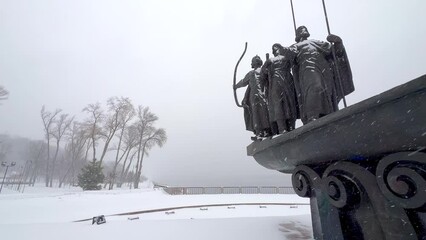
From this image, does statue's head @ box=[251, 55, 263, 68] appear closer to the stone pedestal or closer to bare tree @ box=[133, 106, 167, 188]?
the stone pedestal

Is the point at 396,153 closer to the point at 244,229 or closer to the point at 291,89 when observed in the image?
the point at 291,89

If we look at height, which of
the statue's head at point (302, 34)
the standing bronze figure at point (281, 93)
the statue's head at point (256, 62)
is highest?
the statue's head at point (256, 62)

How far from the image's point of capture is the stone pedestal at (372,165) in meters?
1.87

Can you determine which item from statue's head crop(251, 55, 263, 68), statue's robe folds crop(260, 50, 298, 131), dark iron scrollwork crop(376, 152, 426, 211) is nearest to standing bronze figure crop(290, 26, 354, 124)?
statue's robe folds crop(260, 50, 298, 131)

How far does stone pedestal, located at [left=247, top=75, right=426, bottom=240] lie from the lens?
6.15 feet

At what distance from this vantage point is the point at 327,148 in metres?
2.72

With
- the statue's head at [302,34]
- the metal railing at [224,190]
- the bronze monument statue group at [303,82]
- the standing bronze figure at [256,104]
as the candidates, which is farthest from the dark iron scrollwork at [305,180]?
the metal railing at [224,190]

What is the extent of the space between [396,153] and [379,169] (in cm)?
20

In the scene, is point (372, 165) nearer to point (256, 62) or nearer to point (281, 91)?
point (281, 91)

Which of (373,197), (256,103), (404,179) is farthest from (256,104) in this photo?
(404,179)

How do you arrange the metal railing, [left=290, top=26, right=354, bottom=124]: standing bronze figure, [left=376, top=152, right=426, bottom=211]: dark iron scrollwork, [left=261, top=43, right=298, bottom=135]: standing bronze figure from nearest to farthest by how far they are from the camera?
[left=376, top=152, right=426, bottom=211]: dark iron scrollwork → [left=290, top=26, right=354, bottom=124]: standing bronze figure → [left=261, top=43, right=298, bottom=135]: standing bronze figure → the metal railing

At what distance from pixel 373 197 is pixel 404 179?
47 centimetres

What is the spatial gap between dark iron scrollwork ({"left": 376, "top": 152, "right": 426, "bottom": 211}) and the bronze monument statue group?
1.39 meters

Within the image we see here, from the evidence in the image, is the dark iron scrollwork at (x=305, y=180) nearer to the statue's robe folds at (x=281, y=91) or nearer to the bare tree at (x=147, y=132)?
the statue's robe folds at (x=281, y=91)
